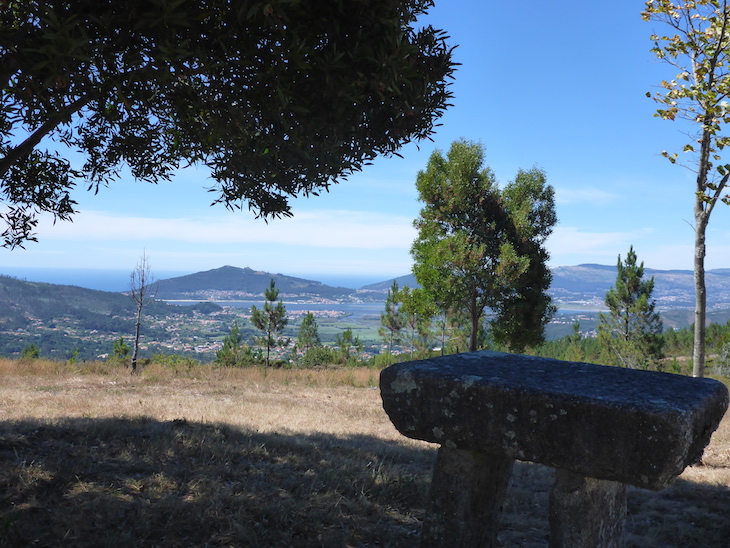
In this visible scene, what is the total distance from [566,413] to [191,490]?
4.28m

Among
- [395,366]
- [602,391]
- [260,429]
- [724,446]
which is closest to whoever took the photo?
[602,391]

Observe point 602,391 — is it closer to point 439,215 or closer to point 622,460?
point 622,460

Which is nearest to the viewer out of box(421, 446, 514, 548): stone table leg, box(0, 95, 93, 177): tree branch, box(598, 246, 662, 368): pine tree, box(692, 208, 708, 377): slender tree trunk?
box(421, 446, 514, 548): stone table leg

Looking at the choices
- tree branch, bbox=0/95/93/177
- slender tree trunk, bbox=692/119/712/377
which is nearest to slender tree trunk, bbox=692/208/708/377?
slender tree trunk, bbox=692/119/712/377

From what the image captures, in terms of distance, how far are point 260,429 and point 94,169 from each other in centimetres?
584

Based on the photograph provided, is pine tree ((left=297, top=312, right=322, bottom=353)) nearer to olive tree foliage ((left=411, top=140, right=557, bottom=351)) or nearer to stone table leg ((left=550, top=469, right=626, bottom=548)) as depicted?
olive tree foliage ((left=411, top=140, right=557, bottom=351))

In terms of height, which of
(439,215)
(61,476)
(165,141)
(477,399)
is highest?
(439,215)

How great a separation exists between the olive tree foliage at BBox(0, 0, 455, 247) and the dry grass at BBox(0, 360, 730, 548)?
12.7 feet

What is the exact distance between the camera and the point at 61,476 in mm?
5848

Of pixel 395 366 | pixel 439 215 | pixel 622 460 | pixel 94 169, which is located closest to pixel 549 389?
pixel 622 460

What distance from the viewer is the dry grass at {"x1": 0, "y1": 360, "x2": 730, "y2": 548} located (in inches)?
196

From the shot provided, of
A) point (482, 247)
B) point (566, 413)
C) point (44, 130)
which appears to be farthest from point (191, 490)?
point (482, 247)

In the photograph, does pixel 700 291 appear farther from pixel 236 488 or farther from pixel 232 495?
pixel 232 495

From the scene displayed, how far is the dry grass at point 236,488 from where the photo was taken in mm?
4980
